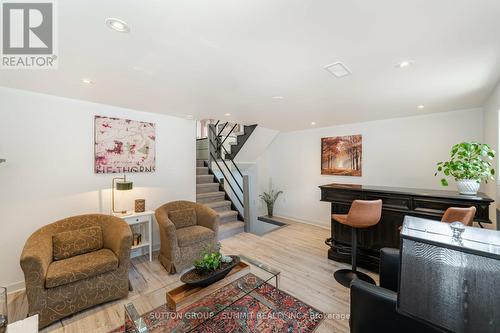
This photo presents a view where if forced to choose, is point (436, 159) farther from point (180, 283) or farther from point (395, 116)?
point (180, 283)

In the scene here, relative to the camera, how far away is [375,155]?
439cm

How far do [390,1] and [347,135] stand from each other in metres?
3.82

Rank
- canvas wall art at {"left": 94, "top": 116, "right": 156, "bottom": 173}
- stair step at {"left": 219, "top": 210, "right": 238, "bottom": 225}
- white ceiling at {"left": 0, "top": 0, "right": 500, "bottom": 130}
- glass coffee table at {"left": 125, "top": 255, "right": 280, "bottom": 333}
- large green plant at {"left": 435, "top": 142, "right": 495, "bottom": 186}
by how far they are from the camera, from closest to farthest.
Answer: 1. white ceiling at {"left": 0, "top": 0, "right": 500, "bottom": 130}
2. glass coffee table at {"left": 125, "top": 255, "right": 280, "bottom": 333}
3. large green plant at {"left": 435, "top": 142, "right": 495, "bottom": 186}
4. canvas wall art at {"left": 94, "top": 116, "right": 156, "bottom": 173}
5. stair step at {"left": 219, "top": 210, "right": 238, "bottom": 225}

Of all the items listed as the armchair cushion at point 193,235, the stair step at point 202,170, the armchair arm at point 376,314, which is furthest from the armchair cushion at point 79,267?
the stair step at point 202,170

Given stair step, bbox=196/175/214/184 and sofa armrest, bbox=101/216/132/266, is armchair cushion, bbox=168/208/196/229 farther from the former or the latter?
stair step, bbox=196/175/214/184

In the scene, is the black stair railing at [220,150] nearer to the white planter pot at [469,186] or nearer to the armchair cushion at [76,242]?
the armchair cushion at [76,242]

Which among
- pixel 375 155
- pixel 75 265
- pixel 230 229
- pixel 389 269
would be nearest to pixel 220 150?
pixel 230 229

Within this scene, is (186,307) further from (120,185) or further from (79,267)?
(120,185)

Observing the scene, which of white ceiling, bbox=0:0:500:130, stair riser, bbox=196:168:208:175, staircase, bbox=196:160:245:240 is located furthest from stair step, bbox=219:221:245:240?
white ceiling, bbox=0:0:500:130

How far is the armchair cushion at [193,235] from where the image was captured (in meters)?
2.96

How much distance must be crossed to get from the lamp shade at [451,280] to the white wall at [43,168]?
370cm

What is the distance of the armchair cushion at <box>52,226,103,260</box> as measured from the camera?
7.63 feet

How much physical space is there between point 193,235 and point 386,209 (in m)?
2.75

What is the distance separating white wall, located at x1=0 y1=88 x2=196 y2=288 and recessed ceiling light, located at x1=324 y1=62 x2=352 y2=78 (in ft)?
9.96
